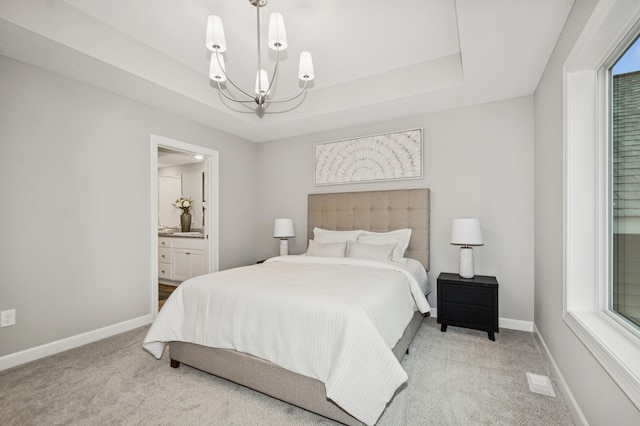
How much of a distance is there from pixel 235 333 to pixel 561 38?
118 inches

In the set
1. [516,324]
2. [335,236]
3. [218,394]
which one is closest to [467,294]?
[516,324]

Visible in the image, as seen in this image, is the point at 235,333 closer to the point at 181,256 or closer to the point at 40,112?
the point at 40,112

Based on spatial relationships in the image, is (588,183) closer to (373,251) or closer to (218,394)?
(373,251)

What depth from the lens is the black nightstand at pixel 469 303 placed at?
2.81 m

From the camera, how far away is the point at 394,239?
3455 mm

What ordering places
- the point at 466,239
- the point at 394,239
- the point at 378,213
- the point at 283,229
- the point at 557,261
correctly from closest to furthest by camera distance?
the point at 557,261
the point at 466,239
the point at 394,239
the point at 378,213
the point at 283,229

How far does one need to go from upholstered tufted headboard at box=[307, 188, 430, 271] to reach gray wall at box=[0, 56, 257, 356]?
2104 millimetres

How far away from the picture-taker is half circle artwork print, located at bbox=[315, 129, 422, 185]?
3680mm

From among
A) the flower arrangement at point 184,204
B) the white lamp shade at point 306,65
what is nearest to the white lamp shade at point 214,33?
the white lamp shade at point 306,65

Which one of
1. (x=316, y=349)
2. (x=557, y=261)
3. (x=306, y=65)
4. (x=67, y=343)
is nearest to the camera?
(x=316, y=349)

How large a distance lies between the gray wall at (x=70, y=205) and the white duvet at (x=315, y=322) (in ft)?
3.79

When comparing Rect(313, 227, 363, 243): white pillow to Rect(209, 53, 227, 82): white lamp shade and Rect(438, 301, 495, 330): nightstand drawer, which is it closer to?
Rect(438, 301, 495, 330): nightstand drawer

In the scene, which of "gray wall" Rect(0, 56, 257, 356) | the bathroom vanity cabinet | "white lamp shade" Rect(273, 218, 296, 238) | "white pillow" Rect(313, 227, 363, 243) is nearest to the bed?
"white pillow" Rect(313, 227, 363, 243)

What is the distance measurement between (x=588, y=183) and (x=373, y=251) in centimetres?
183
